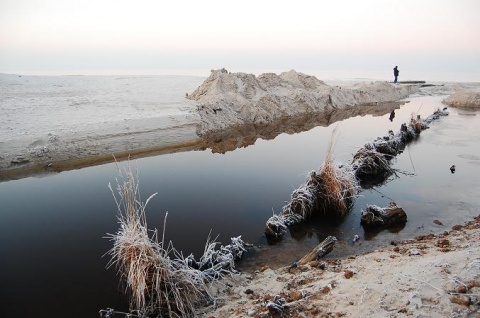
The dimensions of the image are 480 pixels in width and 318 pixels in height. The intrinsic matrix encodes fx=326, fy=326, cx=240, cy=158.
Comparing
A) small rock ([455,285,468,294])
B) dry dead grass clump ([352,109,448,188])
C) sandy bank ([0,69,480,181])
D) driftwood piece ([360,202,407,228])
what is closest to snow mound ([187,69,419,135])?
sandy bank ([0,69,480,181])

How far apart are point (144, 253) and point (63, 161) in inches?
256

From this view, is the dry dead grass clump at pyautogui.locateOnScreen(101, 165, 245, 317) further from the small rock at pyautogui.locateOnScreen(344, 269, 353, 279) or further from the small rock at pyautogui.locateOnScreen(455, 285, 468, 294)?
the small rock at pyautogui.locateOnScreen(455, 285, 468, 294)

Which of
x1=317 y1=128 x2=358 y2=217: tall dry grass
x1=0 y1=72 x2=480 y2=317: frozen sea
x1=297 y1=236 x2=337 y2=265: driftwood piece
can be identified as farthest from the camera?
x1=317 y1=128 x2=358 y2=217: tall dry grass

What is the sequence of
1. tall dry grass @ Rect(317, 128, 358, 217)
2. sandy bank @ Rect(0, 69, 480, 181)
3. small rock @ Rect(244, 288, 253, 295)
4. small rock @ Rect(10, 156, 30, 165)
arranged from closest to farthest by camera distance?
small rock @ Rect(244, 288, 253, 295)
tall dry grass @ Rect(317, 128, 358, 217)
small rock @ Rect(10, 156, 30, 165)
sandy bank @ Rect(0, 69, 480, 181)

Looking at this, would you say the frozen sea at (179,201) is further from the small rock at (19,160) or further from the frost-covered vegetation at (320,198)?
the small rock at (19,160)

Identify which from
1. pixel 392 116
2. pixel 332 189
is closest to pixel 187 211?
pixel 332 189

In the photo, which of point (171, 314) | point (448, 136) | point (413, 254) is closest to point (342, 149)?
point (448, 136)

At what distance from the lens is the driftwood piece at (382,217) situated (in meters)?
5.95

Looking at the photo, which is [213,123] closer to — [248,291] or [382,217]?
[382,217]

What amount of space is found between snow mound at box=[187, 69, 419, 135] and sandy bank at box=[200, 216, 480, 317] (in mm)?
8765

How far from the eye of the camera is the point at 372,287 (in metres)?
3.25

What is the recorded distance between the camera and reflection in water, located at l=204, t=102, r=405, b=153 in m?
11.8

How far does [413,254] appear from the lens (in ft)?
14.1

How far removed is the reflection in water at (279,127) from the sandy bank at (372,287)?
6.92 m
